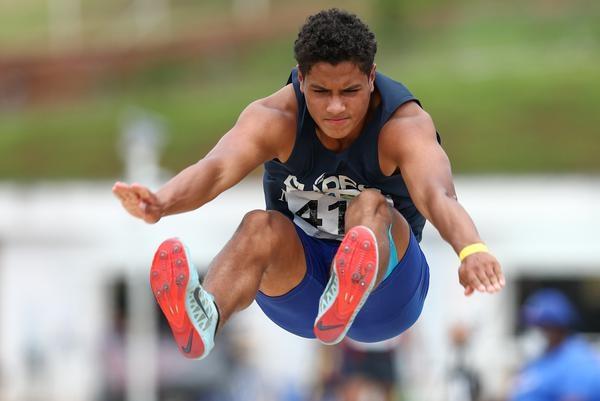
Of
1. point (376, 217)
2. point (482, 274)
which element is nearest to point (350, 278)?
point (376, 217)

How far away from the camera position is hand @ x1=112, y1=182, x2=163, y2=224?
20.1 feet

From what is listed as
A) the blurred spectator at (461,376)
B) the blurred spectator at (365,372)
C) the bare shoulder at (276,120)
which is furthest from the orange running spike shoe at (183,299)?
the blurred spectator at (365,372)

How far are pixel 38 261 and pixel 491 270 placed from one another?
52.1 ft

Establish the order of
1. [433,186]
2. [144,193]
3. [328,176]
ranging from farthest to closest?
→ [328,176] → [433,186] → [144,193]

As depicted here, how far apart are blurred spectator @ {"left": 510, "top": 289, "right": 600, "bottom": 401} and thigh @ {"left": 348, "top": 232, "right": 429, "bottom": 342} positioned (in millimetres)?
3447

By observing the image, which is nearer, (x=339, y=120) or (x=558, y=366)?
(x=339, y=120)

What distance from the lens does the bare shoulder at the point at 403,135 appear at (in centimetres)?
655

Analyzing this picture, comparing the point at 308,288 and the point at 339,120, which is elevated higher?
the point at 339,120

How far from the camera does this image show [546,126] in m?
21.6

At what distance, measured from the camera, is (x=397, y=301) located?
7402 millimetres

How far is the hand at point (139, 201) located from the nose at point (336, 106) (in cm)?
98

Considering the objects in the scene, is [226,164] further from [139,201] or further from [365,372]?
[365,372]

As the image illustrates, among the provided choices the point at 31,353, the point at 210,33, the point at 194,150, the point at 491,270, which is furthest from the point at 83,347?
the point at 491,270

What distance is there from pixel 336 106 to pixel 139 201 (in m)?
1.10
